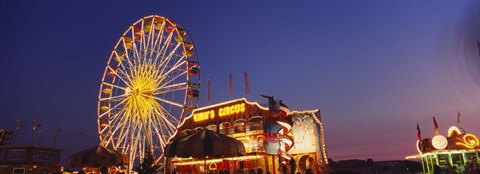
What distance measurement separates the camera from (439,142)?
864 inches

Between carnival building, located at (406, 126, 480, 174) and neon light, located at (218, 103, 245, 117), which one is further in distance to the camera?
neon light, located at (218, 103, 245, 117)

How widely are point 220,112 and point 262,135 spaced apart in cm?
501

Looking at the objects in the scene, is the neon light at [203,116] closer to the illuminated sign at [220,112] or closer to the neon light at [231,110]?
the illuminated sign at [220,112]

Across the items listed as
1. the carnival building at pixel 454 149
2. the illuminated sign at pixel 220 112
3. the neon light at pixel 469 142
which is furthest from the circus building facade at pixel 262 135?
the neon light at pixel 469 142

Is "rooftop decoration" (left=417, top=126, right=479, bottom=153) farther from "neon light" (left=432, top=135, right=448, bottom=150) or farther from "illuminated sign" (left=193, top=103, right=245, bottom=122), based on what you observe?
"illuminated sign" (left=193, top=103, right=245, bottom=122)

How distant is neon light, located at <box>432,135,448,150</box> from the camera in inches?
854

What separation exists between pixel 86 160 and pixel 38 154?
28110 millimetres

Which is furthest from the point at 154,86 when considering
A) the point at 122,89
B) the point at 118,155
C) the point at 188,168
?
the point at 118,155

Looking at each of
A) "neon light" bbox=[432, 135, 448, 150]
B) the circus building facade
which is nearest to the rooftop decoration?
"neon light" bbox=[432, 135, 448, 150]

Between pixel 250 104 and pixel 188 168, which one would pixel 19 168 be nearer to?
pixel 188 168

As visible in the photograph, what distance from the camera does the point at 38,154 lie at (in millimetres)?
37844

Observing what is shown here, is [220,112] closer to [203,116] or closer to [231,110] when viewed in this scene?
[231,110]

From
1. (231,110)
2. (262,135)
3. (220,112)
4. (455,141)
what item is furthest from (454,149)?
(220,112)

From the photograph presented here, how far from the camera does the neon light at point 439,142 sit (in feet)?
71.2
